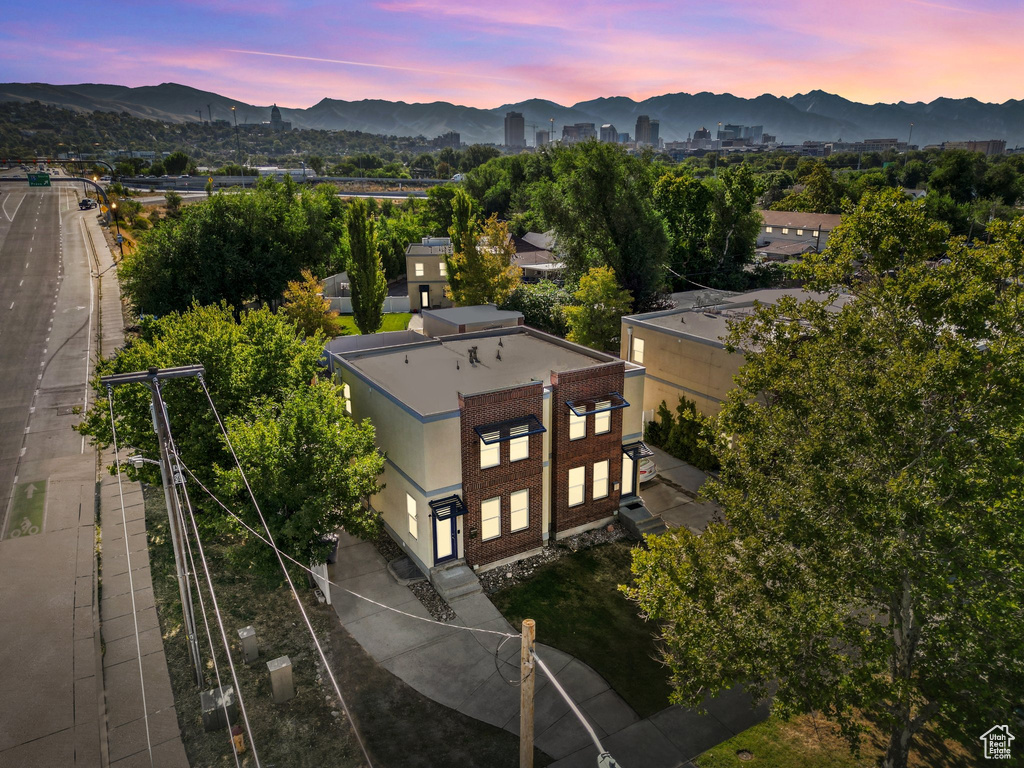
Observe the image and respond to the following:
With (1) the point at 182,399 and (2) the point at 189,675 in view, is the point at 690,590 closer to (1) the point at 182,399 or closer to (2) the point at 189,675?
(2) the point at 189,675

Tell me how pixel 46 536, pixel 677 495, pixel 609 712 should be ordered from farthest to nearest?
1. pixel 677 495
2. pixel 46 536
3. pixel 609 712

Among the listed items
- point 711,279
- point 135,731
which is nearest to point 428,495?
point 135,731

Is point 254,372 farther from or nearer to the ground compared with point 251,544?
farther from the ground

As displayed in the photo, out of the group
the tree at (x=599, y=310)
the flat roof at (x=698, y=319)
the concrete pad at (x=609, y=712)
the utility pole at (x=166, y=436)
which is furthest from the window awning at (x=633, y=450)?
the utility pole at (x=166, y=436)

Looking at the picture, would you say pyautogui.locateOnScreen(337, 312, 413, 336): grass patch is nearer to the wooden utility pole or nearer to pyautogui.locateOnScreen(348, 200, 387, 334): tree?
pyautogui.locateOnScreen(348, 200, 387, 334): tree

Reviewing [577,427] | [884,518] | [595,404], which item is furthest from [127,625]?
[884,518]

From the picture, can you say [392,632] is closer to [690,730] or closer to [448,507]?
[448,507]
